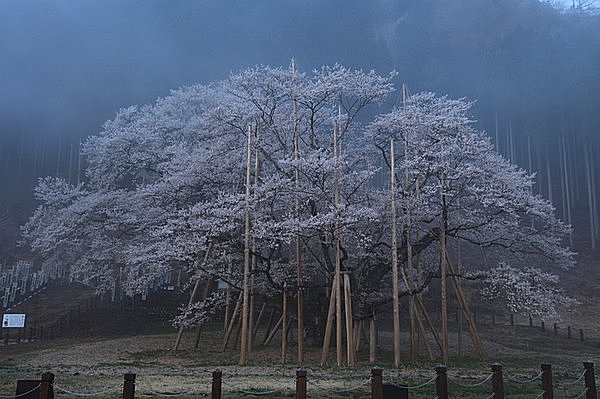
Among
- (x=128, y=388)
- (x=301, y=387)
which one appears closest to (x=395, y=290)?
(x=301, y=387)

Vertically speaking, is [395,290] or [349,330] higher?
[395,290]

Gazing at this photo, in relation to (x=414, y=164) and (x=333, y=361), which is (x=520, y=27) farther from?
(x=333, y=361)

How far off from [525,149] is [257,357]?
43.1m

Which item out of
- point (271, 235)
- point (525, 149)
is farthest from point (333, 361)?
point (525, 149)

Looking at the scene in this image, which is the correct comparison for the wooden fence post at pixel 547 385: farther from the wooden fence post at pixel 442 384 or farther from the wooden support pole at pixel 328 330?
the wooden support pole at pixel 328 330

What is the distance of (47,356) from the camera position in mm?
18781

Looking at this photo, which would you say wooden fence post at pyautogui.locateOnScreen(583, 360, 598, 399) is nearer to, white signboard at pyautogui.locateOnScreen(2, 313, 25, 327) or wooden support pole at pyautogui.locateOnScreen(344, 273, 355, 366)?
wooden support pole at pyautogui.locateOnScreen(344, 273, 355, 366)

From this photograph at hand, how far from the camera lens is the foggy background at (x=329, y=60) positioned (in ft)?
174

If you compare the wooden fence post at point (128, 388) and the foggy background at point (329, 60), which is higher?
the foggy background at point (329, 60)

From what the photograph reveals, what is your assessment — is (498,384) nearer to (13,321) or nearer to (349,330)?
(349,330)

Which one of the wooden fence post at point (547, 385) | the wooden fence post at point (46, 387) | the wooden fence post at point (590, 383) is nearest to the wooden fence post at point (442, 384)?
the wooden fence post at point (547, 385)

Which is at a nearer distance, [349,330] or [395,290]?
[349,330]

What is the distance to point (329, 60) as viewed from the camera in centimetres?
6128

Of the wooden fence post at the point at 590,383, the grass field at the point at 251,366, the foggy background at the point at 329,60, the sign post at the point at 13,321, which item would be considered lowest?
the grass field at the point at 251,366
